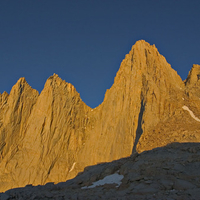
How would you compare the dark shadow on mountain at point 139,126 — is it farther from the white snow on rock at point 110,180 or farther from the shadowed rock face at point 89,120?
the white snow on rock at point 110,180

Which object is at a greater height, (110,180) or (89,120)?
(89,120)

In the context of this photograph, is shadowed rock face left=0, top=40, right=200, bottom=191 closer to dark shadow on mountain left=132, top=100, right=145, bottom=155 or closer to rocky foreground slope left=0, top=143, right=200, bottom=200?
dark shadow on mountain left=132, top=100, right=145, bottom=155

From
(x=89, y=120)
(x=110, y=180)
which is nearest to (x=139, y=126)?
(x=89, y=120)

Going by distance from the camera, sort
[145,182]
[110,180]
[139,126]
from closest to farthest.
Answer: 1. [145,182]
2. [110,180]
3. [139,126]

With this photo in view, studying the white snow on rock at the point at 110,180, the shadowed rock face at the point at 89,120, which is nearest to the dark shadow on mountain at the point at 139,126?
the shadowed rock face at the point at 89,120

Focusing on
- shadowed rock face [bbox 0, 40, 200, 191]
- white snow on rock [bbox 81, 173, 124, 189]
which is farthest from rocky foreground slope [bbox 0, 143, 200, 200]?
shadowed rock face [bbox 0, 40, 200, 191]

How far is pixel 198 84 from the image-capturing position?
4647cm

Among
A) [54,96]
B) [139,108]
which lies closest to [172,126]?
[139,108]

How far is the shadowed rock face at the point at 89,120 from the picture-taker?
130 ft

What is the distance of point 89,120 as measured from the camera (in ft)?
170

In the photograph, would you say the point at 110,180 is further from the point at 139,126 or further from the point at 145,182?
the point at 139,126

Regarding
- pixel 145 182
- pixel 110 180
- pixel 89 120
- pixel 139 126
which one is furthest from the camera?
pixel 89 120

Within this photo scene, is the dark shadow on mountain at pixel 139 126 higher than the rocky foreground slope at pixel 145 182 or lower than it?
higher

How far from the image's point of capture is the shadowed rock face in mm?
39531
